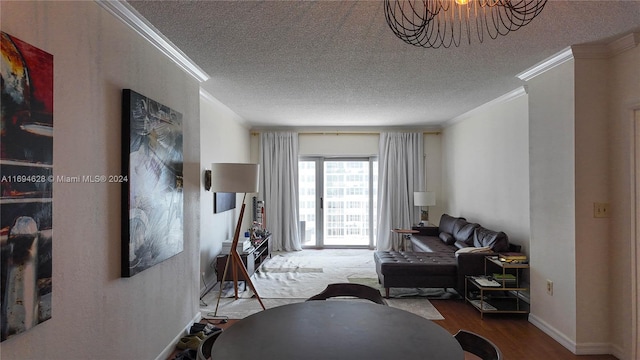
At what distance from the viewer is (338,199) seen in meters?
7.32

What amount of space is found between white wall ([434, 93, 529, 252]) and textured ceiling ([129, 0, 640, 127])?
1.57ft

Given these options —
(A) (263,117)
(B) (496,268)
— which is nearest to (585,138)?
(B) (496,268)

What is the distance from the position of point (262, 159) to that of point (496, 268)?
474 cm

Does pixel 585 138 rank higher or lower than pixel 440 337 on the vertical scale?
higher

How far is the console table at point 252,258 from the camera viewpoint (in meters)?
4.33

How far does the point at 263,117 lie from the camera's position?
6086 mm

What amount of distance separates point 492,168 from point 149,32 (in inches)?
183

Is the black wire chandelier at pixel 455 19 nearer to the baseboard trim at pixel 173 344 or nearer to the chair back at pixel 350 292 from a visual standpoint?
the chair back at pixel 350 292

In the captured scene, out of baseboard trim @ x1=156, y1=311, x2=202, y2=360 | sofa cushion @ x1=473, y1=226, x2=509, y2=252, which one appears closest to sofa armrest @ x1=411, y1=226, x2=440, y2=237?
sofa cushion @ x1=473, y1=226, x2=509, y2=252

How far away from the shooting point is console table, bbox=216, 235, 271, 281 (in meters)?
4.33

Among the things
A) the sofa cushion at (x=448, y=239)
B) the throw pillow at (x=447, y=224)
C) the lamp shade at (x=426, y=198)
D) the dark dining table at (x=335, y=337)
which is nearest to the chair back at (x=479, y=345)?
the dark dining table at (x=335, y=337)

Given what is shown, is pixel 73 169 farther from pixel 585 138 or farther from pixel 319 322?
pixel 585 138

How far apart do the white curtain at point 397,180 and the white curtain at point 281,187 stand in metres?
1.79

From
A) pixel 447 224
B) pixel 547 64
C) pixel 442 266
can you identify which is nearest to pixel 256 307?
pixel 442 266
